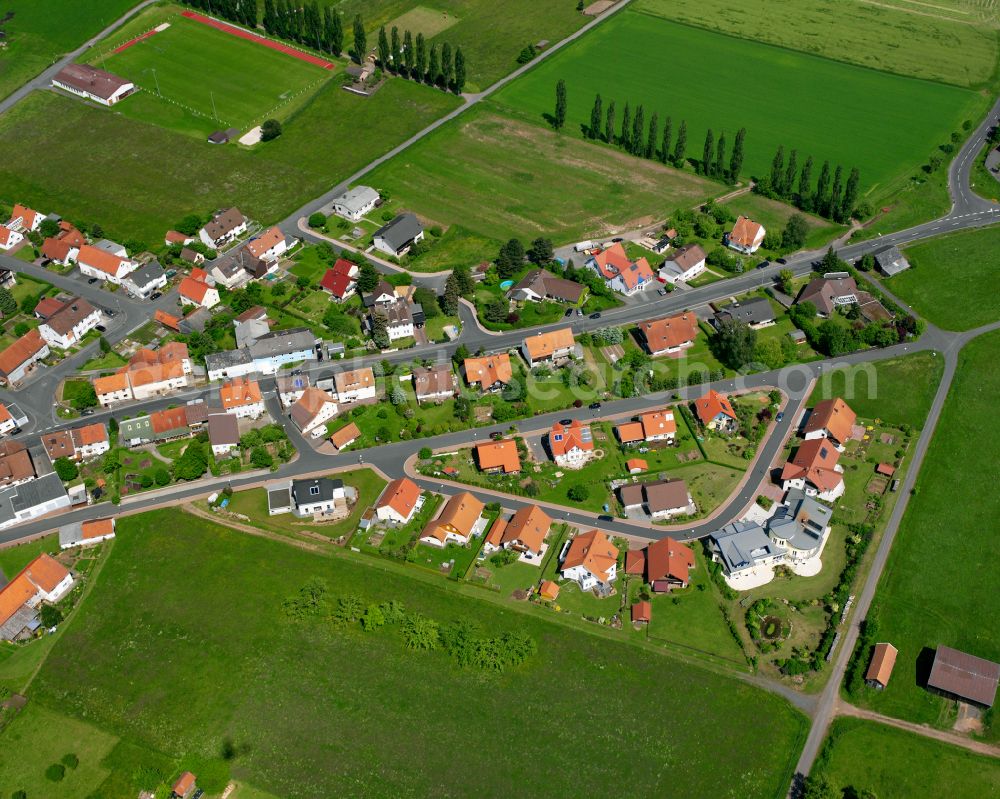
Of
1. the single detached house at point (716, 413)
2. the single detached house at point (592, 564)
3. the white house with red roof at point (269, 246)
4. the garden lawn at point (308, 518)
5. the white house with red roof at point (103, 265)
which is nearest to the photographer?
the single detached house at point (592, 564)

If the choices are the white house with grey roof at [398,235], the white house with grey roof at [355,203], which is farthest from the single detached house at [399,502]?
the white house with grey roof at [355,203]

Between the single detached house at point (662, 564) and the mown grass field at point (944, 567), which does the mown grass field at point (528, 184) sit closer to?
the mown grass field at point (944, 567)

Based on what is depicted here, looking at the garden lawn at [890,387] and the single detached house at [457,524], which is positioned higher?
the garden lawn at [890,387]

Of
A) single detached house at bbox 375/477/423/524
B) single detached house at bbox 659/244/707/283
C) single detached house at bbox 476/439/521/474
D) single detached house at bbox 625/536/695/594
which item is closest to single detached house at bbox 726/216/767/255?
single detached house at bbox 659/244/707/283

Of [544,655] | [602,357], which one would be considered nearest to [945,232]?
[602,357]

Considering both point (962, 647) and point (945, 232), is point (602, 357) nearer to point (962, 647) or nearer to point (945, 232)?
point (962, 647)

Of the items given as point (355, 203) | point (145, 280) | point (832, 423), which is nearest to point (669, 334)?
point (832, 423)
